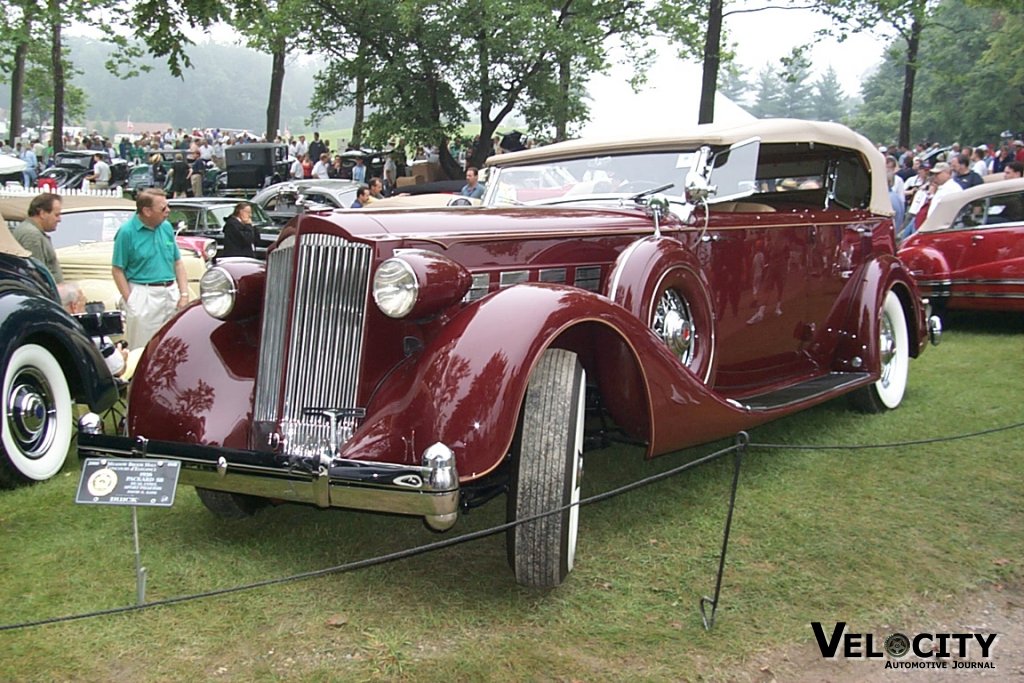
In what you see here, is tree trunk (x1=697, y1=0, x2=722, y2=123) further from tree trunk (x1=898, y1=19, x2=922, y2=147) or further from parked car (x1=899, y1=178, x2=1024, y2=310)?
tree trunk (x1=898, y1=19, x2=922, y2=147)

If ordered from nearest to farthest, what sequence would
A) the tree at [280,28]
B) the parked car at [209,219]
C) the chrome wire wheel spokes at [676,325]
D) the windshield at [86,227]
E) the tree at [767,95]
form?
the chrome wire wheel spokes at [676,325]
the windshield at [86,227]
the parked car at [209,219]
the tree at [280,28]
the tree at [767,95]

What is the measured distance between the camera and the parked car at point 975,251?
900cm

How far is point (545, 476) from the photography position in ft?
10.7

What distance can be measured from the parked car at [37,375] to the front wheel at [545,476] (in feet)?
9.56

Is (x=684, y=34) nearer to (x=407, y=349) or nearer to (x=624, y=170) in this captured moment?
(x=624, y=170)

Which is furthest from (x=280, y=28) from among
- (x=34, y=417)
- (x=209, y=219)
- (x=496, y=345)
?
(x=496, y=345)

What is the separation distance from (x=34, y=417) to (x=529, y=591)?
312 centimetres

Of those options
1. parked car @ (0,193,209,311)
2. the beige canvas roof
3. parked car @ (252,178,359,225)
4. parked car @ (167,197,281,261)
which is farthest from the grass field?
parked car @ (252,178,359,225)

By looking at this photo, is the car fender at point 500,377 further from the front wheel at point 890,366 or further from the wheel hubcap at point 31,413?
the front wheel at point 890,366

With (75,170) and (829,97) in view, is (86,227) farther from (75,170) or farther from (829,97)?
(829,97)

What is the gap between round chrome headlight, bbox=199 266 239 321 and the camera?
3.95 metres

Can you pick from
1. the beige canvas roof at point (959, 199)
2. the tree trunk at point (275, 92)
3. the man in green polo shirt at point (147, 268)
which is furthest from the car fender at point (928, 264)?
the tree trunk at point (275, 92)

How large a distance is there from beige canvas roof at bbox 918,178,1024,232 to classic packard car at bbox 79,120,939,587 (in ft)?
17.0

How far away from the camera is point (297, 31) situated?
731 inches
